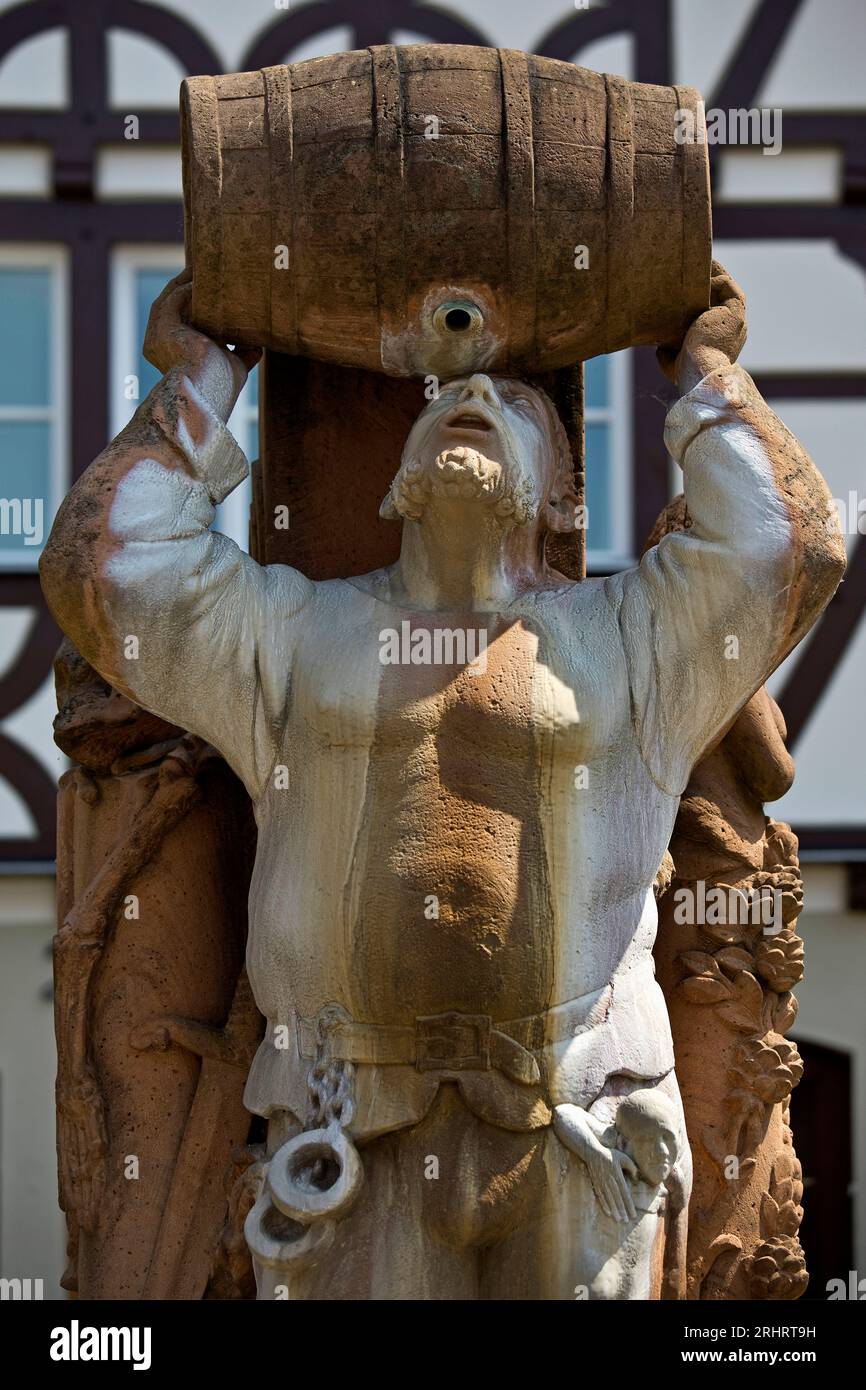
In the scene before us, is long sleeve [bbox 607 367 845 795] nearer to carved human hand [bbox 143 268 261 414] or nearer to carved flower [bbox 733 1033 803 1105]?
carved flower [bbox 733 1033 803 1105]

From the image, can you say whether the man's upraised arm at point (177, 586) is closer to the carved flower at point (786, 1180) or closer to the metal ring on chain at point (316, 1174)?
the metal ring on chain at point (316, 1174)

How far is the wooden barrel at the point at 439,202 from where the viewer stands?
5770mm

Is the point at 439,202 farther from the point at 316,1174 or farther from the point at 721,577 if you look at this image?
the point at 316,1174

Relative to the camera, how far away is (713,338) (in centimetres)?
594

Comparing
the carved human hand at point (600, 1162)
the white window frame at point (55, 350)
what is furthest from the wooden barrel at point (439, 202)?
the white window frame at point (55, 350)

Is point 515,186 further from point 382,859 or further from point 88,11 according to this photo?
point 88,11

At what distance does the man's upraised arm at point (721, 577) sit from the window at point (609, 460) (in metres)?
5.99

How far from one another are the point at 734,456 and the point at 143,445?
1.11 meters

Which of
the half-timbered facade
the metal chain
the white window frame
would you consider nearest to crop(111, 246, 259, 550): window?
the half-timbered facade

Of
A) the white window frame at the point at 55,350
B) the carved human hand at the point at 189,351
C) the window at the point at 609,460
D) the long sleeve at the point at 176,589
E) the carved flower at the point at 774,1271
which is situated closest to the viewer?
the long sleeve at the point at 176,589

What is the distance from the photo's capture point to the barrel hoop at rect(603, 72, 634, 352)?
19.1ft

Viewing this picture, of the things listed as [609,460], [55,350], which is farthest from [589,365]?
[55,350]
